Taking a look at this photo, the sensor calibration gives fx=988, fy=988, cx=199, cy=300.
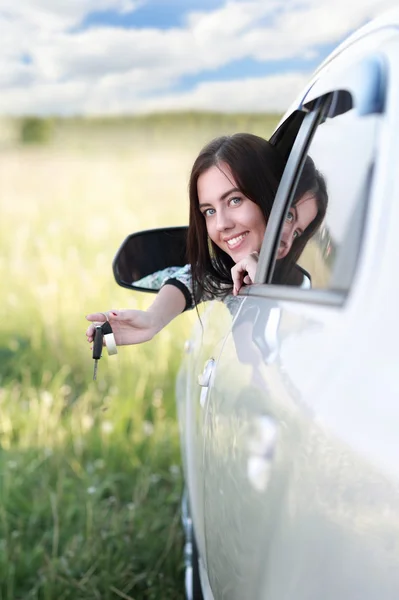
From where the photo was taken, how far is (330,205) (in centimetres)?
175

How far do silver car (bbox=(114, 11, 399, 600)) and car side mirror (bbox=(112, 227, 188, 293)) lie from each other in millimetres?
1250

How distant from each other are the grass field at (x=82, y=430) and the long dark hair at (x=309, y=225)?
30.2 inches

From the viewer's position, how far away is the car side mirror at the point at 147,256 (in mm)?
3314

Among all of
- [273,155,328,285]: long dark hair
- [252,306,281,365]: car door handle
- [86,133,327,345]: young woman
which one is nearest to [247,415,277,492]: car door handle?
[252,306,281,365]: car door handle

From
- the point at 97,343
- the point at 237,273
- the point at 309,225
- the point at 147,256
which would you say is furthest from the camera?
the point at 147,256

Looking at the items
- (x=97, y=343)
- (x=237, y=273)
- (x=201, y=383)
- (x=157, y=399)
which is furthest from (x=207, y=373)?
(x=157, y=399)

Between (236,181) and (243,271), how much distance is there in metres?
0.27

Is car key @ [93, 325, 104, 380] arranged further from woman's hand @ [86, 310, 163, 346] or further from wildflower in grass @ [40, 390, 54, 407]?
wildflower in grass @ [40, 390, 54, 407]

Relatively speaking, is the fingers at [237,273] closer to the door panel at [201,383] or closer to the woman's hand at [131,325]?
the door panel at [201,383]

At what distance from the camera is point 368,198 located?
1.42 meters

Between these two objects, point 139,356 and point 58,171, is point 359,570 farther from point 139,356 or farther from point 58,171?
point 58,171

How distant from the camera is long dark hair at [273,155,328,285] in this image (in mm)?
1868

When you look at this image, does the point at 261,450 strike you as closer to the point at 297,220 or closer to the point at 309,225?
the point at 309,225

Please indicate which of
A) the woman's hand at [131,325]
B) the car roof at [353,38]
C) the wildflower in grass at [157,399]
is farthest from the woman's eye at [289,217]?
the wildflower in grass at [157,399]
